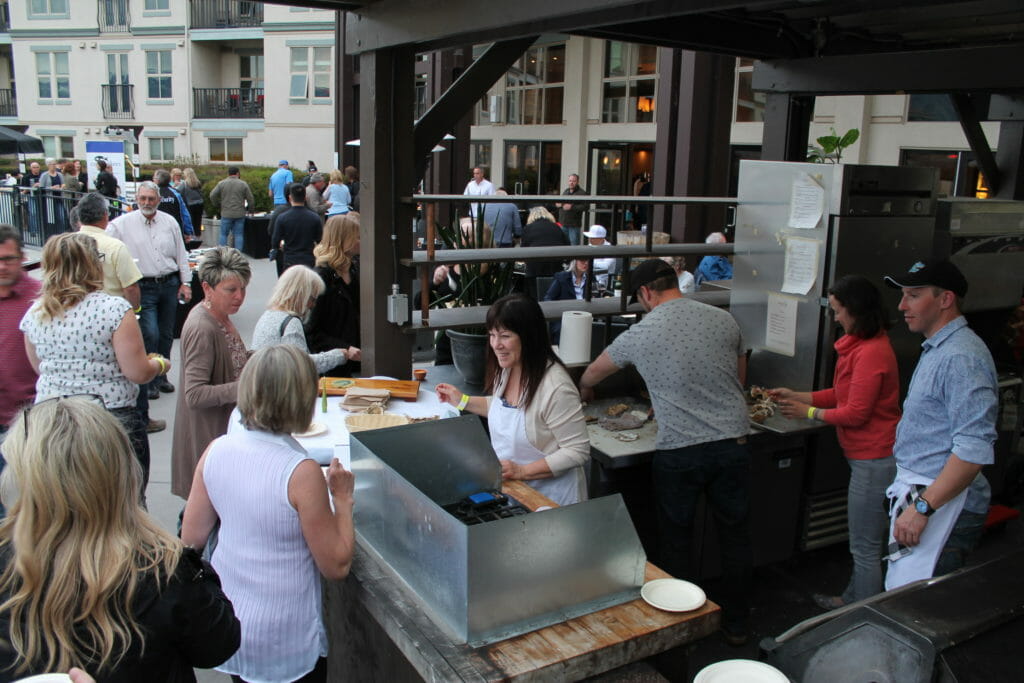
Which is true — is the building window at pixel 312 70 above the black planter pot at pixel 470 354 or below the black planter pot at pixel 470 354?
above

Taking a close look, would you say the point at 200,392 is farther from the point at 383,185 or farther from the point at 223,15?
the point at 223,15

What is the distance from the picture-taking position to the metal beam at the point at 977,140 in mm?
6008

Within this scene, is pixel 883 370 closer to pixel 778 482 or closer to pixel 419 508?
pixel 778 482

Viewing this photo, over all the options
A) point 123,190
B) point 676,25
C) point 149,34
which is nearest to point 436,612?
point 676,25

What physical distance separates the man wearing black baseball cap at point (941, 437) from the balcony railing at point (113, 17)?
3367 centimetres

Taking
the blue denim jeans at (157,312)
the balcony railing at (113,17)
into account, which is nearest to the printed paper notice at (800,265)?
the blue denim jeans at (157,312)

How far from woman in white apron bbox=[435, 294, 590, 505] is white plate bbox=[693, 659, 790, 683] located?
1.15 m

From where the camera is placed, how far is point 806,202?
450 centimetres

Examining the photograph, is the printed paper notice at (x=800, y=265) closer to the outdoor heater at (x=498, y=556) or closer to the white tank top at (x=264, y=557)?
the outdoor heater at (x=498, y=556)

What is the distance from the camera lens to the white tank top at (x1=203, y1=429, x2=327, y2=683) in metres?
2.27

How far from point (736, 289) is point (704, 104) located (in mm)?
4041

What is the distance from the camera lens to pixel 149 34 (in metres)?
30.2

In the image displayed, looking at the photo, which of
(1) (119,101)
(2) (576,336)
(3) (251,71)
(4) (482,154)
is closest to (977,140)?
(2) (576,336)

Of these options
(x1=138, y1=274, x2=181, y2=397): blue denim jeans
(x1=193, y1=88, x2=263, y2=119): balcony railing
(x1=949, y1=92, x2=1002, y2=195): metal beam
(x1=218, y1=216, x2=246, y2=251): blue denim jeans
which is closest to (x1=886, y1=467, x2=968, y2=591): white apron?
(x1=949, y1=92, x2=1002, y2=195): metal beam
